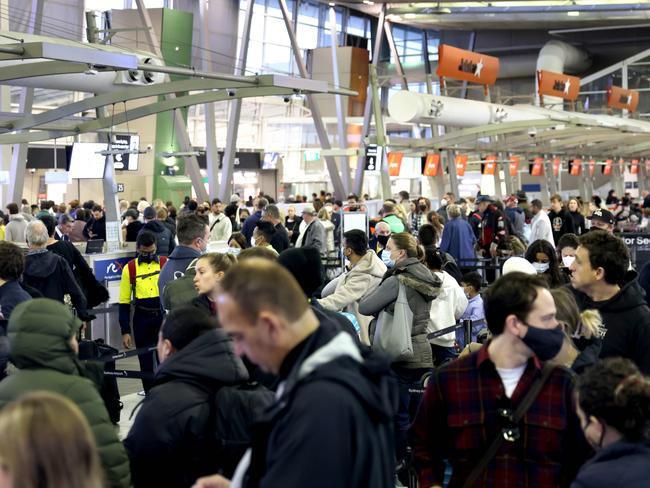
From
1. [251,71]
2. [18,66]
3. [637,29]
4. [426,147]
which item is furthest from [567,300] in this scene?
[637,29]

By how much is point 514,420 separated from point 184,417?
3.55ft

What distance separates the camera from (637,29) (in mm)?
45594

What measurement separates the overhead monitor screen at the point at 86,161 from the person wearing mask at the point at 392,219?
13.2 feet

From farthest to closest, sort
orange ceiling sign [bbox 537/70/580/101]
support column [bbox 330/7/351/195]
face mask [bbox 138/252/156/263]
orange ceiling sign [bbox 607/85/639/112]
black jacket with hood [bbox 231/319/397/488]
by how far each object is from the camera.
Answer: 1. orange ceiling sign [bbox 607/85/639/112]
2. support column [bbox 330/7/351/195]
3. orange ceiling sign [bbox 537/70/580/101]
4. face mask [bbox 138/252/156/263]
5. black jacket with hood [bbox 231/319/397/488]

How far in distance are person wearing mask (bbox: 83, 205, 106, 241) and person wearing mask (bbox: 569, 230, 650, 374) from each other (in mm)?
12137

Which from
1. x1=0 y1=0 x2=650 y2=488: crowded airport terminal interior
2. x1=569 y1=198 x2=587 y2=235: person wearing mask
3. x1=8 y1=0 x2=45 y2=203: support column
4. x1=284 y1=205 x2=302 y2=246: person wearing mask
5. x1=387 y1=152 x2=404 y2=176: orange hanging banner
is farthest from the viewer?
x1=387 y1=152 x2=404 y2=176: orange hanging banner

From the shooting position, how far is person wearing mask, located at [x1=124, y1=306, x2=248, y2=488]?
3.44 meters

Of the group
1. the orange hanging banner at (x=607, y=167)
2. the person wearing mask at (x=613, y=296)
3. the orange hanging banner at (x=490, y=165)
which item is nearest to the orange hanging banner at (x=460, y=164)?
the orange hanging banner at (x=490, y=165)

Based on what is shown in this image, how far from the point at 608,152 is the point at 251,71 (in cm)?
1460

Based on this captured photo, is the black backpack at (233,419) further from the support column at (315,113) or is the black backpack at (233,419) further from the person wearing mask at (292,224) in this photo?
the support column at (315,113)

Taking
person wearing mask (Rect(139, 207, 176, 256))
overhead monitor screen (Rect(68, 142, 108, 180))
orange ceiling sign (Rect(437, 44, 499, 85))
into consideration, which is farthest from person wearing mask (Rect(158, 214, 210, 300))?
orange ceiling sign (Rect(437, 44, 499, 85))

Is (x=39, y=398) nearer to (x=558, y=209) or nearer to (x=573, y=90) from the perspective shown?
(x=558, y=209)

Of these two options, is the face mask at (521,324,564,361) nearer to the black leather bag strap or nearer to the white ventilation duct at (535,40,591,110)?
the black leather bag strap

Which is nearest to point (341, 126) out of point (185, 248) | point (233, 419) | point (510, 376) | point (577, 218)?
point (577, 218)
